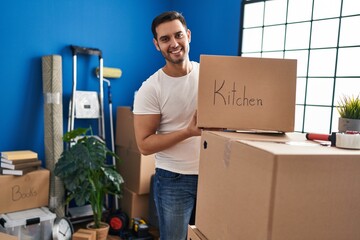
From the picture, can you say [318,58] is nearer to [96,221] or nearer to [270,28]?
[270,28]

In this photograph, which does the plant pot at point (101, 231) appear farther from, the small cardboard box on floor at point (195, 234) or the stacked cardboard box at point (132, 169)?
the small cardboard box on floor at point (195, 234)

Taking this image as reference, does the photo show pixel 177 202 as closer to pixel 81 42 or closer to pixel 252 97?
pixel 252 97

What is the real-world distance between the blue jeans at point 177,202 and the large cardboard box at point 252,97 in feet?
1.64

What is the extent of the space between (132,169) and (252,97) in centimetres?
211

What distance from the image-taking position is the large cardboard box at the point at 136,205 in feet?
9.20

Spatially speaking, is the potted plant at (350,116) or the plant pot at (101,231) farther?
the plant pot at (101,231)

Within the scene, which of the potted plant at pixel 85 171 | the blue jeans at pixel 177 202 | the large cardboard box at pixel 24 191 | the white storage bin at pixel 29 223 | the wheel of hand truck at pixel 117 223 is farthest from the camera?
the wheel of hand truck at pixel 117 223

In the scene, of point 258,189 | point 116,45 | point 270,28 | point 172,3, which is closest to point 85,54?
point 116,45

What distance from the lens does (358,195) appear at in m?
0.64

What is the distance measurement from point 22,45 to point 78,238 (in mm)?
1634

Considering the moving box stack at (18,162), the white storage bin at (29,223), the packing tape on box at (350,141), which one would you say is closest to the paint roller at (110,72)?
the moving box stack at (18,162)

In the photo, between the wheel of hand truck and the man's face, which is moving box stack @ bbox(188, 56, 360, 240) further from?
the wheel of hand truck

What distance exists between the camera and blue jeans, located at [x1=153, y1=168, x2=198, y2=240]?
→ 135 cm

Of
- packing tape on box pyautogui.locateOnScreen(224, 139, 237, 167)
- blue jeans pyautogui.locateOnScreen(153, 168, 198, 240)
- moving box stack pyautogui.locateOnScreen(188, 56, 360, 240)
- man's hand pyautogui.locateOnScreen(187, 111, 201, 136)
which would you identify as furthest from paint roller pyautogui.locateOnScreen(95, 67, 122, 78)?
packing tape on box pyautogui.locateOnScreen(224, 139, 237, 167)
